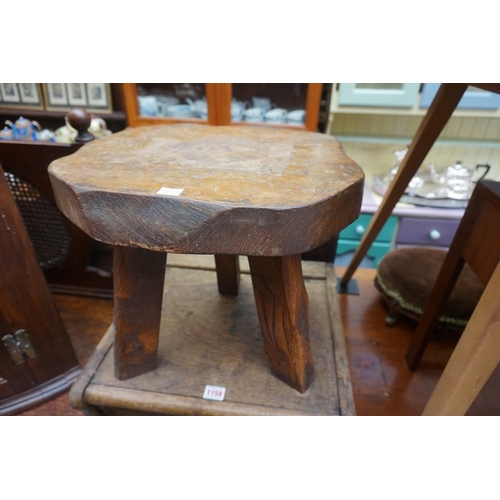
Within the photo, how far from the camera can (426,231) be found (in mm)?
1590

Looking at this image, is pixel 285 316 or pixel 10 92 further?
pixel 10 92

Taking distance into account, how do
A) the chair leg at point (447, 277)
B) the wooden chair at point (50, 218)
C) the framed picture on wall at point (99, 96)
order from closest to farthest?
the chair leg at point (447, 277) → the wooden chair at point (50, 218) → the framed picture on wall at point (99, 96)

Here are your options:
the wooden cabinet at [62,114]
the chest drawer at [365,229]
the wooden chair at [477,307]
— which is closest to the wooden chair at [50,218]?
the wooden cabinet at [62,114]

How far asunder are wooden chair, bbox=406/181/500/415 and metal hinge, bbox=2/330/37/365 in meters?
0.85

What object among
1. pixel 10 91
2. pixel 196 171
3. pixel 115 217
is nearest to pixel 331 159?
pixel 196 171

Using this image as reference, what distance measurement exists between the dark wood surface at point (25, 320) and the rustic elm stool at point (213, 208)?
0.69 ft

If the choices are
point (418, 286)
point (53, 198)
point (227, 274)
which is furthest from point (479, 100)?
point (53, 198)

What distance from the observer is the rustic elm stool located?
48 centimetres

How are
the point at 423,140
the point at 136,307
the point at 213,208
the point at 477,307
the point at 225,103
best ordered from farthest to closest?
the point at 225,103 → the point at 423,140 → the point at 136,307 → the point at 477,307 → the point at 213,208

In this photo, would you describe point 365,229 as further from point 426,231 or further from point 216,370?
point 216,370

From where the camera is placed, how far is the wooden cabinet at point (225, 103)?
4.94 feet

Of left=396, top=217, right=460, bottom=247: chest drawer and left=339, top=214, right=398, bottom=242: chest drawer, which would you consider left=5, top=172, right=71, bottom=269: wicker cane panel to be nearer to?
left=339, top=214, right=398, bottom=242: chest drawer

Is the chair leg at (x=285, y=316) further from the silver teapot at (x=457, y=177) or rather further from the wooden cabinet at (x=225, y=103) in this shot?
the silver teapot at (x=457, y=177)

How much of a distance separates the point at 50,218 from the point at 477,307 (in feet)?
3.60
